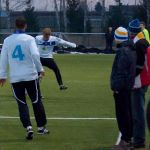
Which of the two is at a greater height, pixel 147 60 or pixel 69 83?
pixel 147 60

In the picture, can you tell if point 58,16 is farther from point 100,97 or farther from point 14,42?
point 14,42

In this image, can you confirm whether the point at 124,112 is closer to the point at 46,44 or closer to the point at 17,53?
the point at 17,53

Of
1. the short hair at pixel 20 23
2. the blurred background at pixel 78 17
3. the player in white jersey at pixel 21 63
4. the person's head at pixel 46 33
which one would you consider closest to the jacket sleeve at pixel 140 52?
the player in white jersey at pixel 21 63

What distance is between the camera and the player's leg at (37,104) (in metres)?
12.0

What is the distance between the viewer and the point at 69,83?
2352 cm

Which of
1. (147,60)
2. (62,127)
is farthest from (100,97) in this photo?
(147,60)

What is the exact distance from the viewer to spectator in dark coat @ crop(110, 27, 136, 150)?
1041 centimetres

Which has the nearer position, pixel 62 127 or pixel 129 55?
pixel 129 55

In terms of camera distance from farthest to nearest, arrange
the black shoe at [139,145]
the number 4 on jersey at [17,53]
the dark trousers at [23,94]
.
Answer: the dark trousers at [23,94], the number 4 on jersey at [17,53], the black shoe at [139,145]

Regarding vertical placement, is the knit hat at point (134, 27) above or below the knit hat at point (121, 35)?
above

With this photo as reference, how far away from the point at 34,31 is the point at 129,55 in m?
49.4

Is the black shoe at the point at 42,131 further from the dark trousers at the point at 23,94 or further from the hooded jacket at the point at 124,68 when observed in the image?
the hooded jacket at the point at 124,68

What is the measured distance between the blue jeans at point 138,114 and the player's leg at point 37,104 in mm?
1993

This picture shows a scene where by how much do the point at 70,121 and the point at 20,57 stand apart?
2.71 m
